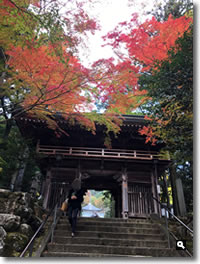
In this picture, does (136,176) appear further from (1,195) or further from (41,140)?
(1,195)

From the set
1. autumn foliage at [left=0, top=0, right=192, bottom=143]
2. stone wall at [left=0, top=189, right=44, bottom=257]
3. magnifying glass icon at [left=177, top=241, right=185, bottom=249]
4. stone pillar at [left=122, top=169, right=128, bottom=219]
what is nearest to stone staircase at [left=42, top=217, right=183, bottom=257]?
magnifying glass icon at [left=177, top=241, right=185, bottom=249]

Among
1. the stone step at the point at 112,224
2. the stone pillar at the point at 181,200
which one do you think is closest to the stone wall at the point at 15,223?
the stone step at the point at 112,224

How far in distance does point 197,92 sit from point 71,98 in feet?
10.5

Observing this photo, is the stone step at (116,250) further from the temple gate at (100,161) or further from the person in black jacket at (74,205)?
the temple gate at (100,161)

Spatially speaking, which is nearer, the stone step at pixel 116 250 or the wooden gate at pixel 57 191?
the stone step at pixel 116 250

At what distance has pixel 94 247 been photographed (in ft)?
13.8

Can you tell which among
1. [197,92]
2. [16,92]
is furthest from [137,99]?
[16,92]

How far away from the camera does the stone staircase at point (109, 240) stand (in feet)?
13.5

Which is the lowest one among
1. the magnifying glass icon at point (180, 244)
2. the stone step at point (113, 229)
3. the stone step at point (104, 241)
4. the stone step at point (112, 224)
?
the stone step at point (104, 241)

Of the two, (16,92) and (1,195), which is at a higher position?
(16,92)

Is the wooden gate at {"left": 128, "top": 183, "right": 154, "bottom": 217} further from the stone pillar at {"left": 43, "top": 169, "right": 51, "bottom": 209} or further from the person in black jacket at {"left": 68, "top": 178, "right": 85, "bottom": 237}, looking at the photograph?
the person in black jacket at {"left": 68, "top": 178, "right": 85, "bottom": 237}

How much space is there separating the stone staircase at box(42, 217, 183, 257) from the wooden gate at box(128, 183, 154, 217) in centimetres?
218

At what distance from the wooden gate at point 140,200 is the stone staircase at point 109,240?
2177 millimetres

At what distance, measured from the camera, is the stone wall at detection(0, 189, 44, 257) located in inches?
154
